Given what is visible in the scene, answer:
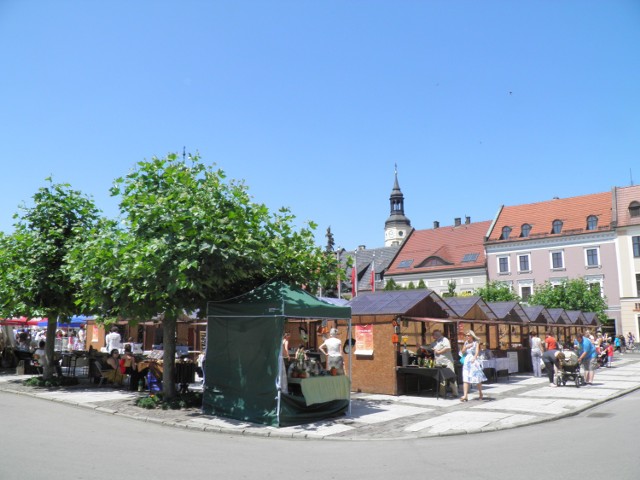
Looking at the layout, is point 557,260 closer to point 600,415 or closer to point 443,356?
point 443,356

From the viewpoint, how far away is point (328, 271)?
46.0 feet

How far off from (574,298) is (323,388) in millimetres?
39649

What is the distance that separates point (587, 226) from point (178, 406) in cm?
5192

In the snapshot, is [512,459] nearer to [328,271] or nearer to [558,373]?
[328,271]

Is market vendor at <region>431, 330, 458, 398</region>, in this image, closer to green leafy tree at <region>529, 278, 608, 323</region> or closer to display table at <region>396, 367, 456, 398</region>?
display table at <region>396, 367, 456, 398</region>

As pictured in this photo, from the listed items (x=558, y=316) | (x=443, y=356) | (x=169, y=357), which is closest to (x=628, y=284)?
(x=558, y=316)

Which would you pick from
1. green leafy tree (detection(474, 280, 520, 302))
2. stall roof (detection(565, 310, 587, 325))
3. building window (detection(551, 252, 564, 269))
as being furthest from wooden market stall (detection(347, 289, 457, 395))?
building window (detection(551, 252, 564, 269))

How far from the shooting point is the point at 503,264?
58.9 metres

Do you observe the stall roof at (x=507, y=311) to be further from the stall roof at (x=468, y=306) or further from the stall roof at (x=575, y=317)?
the stall roof at (x=575, y=317)

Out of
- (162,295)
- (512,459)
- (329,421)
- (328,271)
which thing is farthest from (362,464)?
(328,271)

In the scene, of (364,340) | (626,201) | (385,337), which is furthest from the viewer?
(626,201)

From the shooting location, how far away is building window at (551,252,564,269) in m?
55.2

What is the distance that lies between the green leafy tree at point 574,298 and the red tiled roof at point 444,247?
14090mm

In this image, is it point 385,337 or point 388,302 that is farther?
point 388,302
